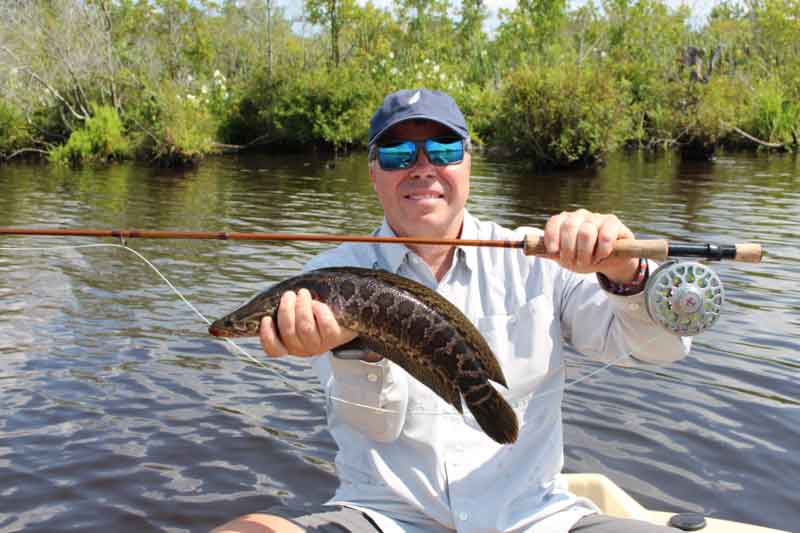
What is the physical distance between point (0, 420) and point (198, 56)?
51371mm

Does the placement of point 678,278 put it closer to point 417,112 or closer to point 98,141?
point 417,112

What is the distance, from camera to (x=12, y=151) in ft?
112

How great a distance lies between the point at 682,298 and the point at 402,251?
119 centimetres

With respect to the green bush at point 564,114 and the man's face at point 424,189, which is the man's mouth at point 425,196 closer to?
the man's face at point 424,189

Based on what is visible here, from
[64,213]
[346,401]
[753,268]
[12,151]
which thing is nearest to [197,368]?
[346,401]

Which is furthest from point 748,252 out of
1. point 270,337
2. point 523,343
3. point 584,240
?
point 270,337

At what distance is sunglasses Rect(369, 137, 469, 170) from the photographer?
130 inches

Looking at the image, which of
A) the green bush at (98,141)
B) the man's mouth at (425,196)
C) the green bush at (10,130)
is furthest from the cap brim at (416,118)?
the green bush at (10,130)

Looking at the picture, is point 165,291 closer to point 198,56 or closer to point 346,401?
point 346,401

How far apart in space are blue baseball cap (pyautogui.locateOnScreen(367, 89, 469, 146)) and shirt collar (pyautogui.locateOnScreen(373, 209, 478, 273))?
1.32 feet

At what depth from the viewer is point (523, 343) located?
10.4ft

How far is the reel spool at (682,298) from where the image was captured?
2799 mm

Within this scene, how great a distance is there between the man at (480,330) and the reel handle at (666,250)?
6cm

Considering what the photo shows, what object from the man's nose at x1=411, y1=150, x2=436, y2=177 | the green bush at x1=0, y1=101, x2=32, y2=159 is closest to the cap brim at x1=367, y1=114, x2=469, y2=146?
the man's nose at x1=411, y1=150, x2=436, y2=177
